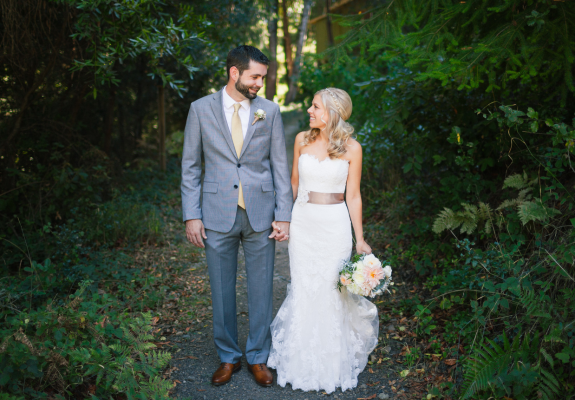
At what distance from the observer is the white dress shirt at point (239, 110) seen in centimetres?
336

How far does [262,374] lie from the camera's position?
3.52 meters

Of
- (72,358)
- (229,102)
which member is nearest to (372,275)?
(229,102)

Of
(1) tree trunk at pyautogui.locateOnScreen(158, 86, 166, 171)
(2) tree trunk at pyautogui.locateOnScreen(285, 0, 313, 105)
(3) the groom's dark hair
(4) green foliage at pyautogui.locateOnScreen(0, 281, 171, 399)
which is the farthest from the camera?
(2) tree trunk at pyautogui.locateOnScreen(285, 0, 313, 105)

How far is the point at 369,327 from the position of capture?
151 inches

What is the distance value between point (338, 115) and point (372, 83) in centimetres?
175

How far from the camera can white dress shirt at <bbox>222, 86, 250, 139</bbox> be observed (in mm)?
3363

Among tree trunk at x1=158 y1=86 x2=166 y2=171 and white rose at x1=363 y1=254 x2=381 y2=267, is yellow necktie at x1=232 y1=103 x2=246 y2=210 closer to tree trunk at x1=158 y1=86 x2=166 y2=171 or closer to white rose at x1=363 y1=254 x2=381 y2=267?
white rose at x1=363 y1=254 x2=381 y2=267

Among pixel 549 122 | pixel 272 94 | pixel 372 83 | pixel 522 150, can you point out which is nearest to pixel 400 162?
pixel 372 83

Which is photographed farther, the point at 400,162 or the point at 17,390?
the point at 400,162

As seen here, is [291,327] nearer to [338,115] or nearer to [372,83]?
[338,115]

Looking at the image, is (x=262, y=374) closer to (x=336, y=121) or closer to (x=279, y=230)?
(x=279, y=230)

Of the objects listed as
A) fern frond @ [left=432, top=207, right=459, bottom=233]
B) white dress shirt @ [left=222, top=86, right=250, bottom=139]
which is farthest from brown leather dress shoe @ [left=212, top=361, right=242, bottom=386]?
fern frond @ [left=432, top=207, right=459, bottom=233]

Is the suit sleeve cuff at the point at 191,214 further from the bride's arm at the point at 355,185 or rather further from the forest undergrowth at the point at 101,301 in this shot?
the bride's arm at the point at 355,185

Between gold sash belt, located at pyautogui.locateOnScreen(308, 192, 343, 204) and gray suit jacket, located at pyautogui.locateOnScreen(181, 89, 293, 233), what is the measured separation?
1.15ft
